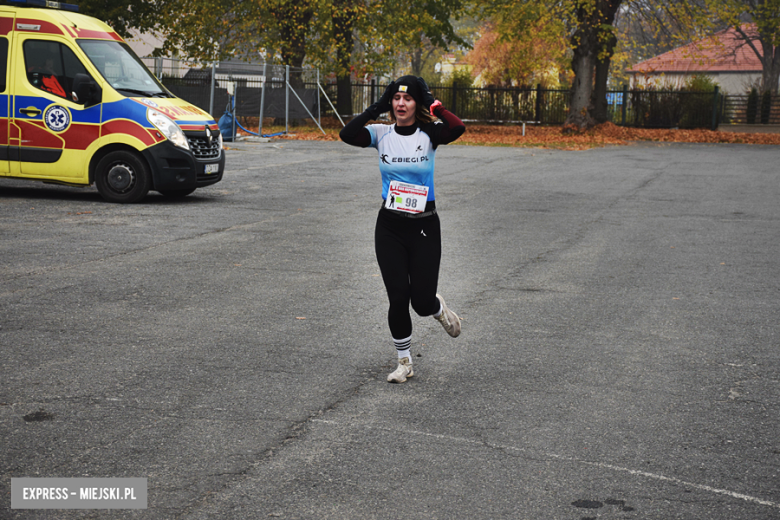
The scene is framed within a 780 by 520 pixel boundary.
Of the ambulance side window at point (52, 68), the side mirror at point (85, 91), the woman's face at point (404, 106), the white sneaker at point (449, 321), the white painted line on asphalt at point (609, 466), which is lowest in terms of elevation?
the white painted line on asphalt at point (609, 466)

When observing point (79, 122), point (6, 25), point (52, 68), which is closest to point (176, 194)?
point (79, 122)

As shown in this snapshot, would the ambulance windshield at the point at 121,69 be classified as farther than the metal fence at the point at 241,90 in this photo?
No

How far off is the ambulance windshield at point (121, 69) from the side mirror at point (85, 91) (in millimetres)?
321

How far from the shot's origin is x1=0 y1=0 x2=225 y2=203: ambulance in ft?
42.0

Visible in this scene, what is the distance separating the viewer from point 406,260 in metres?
5.17

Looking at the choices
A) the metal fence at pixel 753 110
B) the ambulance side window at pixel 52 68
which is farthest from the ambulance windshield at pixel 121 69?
the metal fence at pixel 753 110

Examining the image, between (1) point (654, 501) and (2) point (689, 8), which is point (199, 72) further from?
(1) point (654, 501)

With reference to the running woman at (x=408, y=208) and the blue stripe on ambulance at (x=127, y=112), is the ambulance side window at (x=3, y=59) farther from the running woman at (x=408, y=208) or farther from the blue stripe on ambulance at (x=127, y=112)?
the running woman at (x=408, y=208)

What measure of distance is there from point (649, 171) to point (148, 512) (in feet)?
61.1

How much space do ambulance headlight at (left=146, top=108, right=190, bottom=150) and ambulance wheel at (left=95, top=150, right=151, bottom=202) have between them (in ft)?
1.93

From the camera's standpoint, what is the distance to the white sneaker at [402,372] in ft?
16.8

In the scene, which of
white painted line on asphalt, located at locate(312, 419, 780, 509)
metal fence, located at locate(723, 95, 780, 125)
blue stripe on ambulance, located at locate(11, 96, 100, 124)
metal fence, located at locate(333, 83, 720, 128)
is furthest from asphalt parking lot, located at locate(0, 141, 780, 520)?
metal fence, located at locate(723, 95, 780, 125)

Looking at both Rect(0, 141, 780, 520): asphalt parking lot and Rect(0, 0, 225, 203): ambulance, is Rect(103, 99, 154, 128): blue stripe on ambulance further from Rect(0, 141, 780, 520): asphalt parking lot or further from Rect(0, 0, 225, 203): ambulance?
Rect(0, 141, 780, 520): asphalt parking lot

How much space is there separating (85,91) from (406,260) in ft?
30.3
